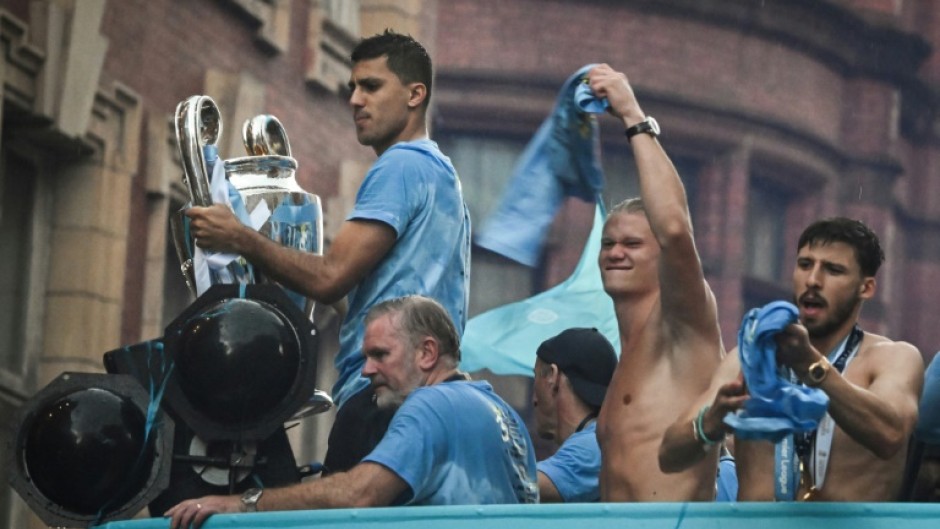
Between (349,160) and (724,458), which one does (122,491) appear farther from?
(349,160)

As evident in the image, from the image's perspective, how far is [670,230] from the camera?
7.45 metres

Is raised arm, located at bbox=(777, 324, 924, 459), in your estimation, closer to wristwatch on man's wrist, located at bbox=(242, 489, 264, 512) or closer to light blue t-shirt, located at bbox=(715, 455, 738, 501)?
wristwatch on man's wrist, located at bbox=(242, 489, 264, 512)

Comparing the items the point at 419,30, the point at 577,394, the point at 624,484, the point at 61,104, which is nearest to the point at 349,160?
the point at 419,30

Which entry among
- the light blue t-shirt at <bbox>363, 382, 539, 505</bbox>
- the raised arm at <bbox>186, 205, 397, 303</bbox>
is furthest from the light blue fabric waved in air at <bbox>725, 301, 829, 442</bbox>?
the raised arm at <bbox>186, 205, 397, 303</bbox>

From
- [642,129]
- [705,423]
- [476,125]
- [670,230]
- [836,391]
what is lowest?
[705,423]

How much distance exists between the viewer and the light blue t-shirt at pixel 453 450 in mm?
7000

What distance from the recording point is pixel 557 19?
32969mm

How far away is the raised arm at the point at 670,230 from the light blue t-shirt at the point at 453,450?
0.61 metres

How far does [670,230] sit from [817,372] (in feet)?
3.52

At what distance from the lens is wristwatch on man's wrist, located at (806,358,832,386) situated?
254 inches

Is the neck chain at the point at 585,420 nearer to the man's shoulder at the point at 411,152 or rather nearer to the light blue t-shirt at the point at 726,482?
the light blue t-shirt at the point at 726,482

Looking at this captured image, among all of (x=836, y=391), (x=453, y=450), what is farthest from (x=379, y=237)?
(x=836, y=391)

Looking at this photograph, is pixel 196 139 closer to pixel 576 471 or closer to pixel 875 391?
pixel 576 471

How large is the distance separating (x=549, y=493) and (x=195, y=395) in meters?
1.88
